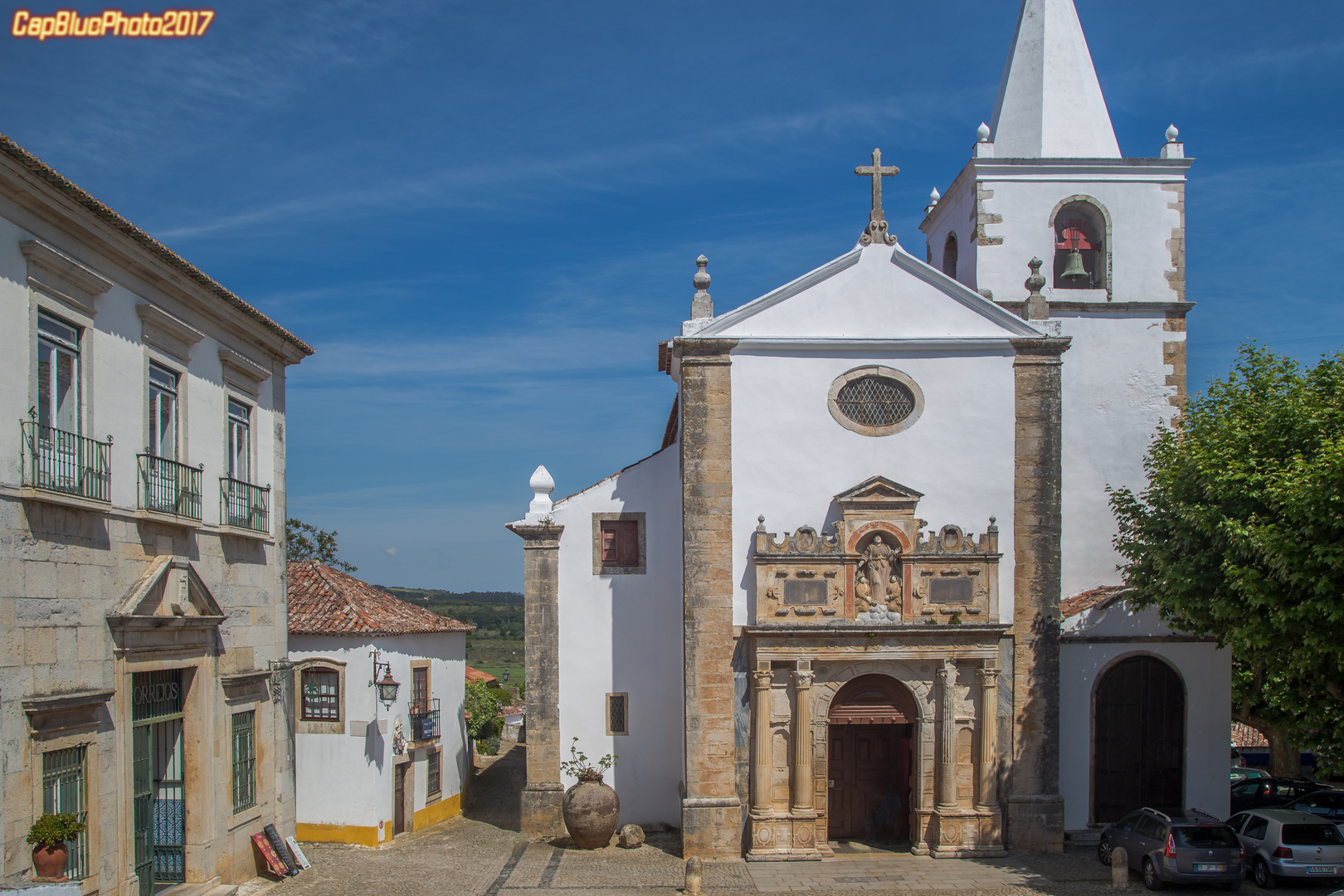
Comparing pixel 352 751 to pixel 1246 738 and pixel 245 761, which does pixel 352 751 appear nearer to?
pixel 245 761

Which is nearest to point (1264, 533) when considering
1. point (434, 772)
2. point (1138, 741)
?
point (1138, 741)

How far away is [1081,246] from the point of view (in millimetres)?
23078

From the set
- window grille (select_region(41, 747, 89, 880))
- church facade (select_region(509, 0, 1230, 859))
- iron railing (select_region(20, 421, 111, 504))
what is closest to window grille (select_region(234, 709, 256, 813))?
window grille (select_region(41, 747, 89, 880))

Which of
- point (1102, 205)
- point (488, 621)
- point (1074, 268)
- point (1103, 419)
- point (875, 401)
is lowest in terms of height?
point (488, 621)

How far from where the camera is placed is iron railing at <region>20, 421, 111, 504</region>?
10.9 metres

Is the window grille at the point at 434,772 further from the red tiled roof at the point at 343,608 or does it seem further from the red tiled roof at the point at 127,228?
the red tiled roof at the point at 127,228

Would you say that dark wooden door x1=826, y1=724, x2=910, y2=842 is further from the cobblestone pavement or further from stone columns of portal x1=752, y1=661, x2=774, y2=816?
stone columns of portal x1=752, y1=661, x2=774, y2=816

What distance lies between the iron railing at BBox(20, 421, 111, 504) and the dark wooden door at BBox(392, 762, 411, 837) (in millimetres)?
11030

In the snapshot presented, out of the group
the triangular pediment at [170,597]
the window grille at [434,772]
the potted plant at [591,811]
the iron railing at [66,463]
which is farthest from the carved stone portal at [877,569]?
the iron railing at [66,463]

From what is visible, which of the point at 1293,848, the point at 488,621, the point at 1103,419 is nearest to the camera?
the point at 1293,848

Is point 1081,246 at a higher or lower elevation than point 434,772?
higher

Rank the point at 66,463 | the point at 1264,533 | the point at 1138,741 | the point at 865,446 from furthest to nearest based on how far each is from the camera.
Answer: the point at 865,446 < the point at 1138,741 < the point at 1264,533 < the point at 66,463

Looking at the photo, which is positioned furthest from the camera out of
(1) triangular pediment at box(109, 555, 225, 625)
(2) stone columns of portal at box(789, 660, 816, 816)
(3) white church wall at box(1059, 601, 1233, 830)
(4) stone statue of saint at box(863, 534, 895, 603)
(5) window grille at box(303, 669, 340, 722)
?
(5) window grille at box(303, 669, 340, 722)

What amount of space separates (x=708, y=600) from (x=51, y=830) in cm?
1104
